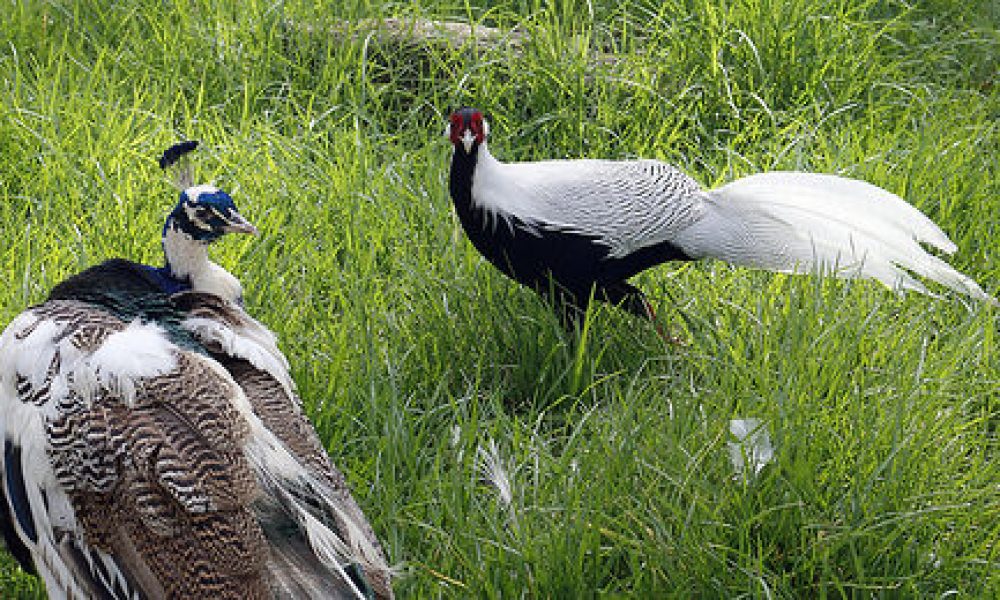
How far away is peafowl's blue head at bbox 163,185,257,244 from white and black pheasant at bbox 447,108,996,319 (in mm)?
637

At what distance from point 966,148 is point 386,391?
6.38 ft

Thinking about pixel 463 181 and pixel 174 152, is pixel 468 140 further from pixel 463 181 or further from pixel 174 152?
pixel 174 152

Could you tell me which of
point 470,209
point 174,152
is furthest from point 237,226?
point 470,209

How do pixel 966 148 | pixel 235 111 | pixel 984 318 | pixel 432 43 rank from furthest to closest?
pixel 432 43 → pixel 235 111 → pixel 966 148 → pixel 984 318

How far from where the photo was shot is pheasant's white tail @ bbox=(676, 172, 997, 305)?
11.0 ft

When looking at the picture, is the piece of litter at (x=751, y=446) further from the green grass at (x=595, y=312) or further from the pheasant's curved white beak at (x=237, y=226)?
the pheasant's curved white beak at (x=237, y=226)

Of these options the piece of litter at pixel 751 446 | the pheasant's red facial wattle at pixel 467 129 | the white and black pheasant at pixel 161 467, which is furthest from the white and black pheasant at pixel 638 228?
the white and black pheasant at pixel 161 467

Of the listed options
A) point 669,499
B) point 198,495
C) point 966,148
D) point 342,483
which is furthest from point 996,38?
point 198,495

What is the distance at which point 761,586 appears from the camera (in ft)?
8.44

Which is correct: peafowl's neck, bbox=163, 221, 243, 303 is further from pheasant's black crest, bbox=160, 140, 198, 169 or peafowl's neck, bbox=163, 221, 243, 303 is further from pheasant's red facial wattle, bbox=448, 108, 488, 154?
pheasant's red facial wattle, bbox=448, 108, 488, 154

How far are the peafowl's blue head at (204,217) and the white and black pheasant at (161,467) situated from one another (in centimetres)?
27

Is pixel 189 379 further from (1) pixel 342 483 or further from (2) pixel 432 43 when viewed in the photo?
(2) pixel 432 43

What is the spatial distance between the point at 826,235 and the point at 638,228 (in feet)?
1.53

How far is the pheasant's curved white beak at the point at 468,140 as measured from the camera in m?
3.35
